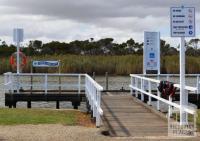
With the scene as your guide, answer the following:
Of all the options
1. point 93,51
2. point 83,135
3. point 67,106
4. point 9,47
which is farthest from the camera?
point 93,51

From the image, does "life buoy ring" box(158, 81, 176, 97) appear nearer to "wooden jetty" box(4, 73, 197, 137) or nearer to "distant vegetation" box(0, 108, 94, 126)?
"wooden jetty" box(4, 73, 197, 137)

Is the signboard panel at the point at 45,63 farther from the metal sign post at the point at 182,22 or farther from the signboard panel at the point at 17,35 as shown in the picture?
the metal sign post at the point at 182,22

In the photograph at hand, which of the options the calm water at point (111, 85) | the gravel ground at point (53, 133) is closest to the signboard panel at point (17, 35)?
the calm water at point (111, 85)

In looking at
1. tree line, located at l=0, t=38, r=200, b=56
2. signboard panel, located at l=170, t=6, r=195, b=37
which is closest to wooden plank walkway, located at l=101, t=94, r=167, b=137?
signboard panel, located at l=170, t=6, r=195, b=37

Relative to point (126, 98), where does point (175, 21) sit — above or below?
above

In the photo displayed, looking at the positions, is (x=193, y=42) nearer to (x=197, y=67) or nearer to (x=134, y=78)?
(x=197, y=67)

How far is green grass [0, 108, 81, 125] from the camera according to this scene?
17.1 metres

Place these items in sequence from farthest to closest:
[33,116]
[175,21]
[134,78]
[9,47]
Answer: [9,47] < [134,78] < [33,116] < [175,21]

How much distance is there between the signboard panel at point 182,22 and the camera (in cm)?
1554

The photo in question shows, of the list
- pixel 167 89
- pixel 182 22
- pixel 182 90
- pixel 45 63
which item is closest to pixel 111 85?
pixel 45 63

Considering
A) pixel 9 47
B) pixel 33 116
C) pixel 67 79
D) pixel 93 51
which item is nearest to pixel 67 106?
pixel 33 116

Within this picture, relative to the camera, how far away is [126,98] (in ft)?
79.0

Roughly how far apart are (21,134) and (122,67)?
3370cm

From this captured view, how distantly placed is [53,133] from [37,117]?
364 centimetres
